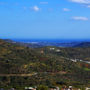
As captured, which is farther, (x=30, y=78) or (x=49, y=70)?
(x=49, y=70)

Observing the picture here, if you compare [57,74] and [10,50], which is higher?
[10,50]

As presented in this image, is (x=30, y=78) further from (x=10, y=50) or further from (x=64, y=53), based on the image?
(x=64, y=53)

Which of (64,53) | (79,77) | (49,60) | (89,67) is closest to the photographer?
(79,77)

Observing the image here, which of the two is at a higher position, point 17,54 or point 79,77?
point 17,54

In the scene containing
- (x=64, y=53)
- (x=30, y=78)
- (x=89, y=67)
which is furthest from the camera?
(x=64, y=53)

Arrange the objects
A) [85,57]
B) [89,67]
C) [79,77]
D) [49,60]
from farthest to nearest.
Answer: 1. [85,57]
2. [89,67]
3. [49,60]
4. [79,77]

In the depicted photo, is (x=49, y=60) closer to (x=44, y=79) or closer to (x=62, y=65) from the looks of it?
(x=62, y=65)

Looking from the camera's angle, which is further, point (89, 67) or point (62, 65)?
point (89, 67)

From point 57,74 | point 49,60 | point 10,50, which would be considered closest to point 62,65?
point 49,60

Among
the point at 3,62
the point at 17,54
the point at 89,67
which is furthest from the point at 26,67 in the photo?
the point at 89,67
